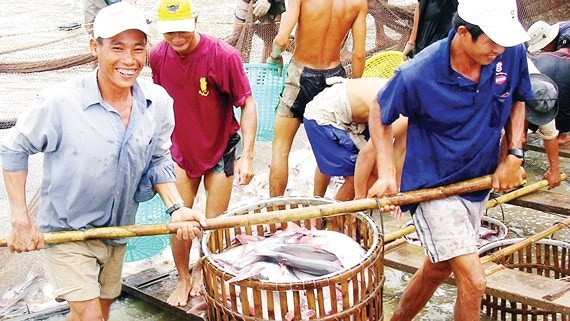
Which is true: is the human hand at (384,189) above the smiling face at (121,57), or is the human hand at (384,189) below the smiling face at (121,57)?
below

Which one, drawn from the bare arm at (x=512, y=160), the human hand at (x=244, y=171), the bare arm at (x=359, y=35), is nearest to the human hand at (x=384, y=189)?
the bare arm at (x=512, y=160)

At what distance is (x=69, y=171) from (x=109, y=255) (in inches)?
25.6

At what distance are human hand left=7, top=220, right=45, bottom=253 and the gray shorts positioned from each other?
6.92 feet

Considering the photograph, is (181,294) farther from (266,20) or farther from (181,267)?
(266,20)

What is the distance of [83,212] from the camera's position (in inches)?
147

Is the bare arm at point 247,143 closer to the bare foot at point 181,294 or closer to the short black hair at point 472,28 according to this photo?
the bare foot at point 181,294

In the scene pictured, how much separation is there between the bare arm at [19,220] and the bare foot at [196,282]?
1575 mm

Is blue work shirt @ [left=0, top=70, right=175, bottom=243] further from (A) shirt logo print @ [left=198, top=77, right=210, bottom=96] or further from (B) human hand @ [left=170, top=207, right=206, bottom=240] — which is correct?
(A) shirt logo print @ [left=198, top=77, right=210, bottom=96]

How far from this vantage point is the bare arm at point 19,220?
3.53m

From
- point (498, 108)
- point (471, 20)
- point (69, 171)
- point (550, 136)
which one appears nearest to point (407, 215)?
point (550, 136)

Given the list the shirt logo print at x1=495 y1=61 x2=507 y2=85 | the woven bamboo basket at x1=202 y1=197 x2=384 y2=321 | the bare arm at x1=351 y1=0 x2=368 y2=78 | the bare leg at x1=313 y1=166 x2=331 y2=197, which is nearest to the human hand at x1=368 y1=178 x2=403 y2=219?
the woven bamboo basket at x1=202 y1=197 x2=384 y2=321

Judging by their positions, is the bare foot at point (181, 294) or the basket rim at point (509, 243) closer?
the bare foot at point (181, 294)

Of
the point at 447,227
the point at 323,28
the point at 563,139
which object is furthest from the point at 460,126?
the point at 563,139

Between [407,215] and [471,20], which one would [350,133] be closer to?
[407,215]
